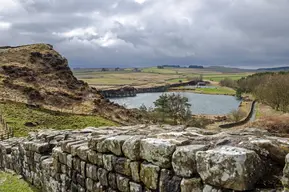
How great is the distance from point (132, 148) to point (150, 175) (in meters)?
0.79

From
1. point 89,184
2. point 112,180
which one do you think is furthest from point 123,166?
point 89,184

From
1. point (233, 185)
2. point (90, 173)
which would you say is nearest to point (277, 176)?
A: point (233, 185)

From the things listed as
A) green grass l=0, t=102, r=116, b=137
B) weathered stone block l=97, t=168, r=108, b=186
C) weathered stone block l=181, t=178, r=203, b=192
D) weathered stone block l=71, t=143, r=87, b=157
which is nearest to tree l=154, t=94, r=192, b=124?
green grass l=0, t=102, r=116, b=137

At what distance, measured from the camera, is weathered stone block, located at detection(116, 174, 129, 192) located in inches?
277

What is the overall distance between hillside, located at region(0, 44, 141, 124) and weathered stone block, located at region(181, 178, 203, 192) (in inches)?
1728

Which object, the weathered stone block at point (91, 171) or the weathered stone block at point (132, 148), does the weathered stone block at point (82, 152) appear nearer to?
the weathered stone block at point (91, 171)

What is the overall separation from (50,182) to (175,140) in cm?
658

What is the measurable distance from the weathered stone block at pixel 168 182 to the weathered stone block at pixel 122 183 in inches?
47.3

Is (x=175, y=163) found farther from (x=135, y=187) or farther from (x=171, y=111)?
(x=171, y=111)

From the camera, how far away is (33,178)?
42.2 ft

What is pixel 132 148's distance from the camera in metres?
6.83

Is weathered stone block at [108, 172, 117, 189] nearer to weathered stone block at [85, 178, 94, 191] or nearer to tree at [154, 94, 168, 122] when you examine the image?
weathered stone block at [85, 178, 94, 191]

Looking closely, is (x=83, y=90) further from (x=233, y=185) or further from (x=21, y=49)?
(x=233, y=185)

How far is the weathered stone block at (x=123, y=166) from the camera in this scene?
6984 millimetres
